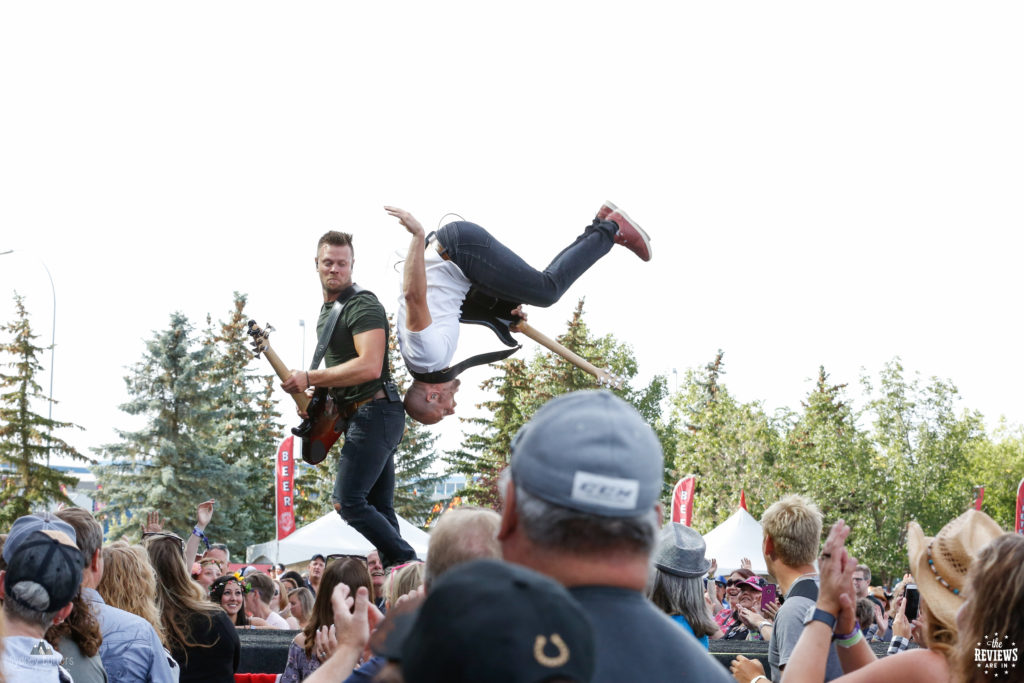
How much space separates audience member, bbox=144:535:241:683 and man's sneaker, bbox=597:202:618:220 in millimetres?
3429

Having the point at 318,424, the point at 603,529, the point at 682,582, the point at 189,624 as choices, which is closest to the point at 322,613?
the point at 189,624

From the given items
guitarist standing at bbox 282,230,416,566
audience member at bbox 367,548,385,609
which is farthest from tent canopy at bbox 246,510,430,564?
guitarist standing at bbox 282,230,416,566

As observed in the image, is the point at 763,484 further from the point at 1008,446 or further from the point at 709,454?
the point at 1008,446

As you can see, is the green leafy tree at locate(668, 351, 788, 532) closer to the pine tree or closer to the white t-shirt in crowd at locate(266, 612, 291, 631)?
the pine tree

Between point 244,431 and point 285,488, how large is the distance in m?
24.1

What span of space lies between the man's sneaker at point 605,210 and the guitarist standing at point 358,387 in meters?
1.71

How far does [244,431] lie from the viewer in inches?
1877

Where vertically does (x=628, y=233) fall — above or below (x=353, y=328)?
above

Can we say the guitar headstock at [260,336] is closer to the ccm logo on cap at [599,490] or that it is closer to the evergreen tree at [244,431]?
the ccm logo on cap at [599,490]

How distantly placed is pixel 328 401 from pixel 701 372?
72.3 meters

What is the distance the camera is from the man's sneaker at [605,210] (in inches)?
282

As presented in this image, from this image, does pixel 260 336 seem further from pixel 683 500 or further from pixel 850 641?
pixel 683 500

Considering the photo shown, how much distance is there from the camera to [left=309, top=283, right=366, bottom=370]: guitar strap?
6359 millimetres

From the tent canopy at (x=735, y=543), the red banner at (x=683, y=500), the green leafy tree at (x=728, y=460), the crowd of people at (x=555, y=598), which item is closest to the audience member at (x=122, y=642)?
the crowd of people at (x=555, y=598)
